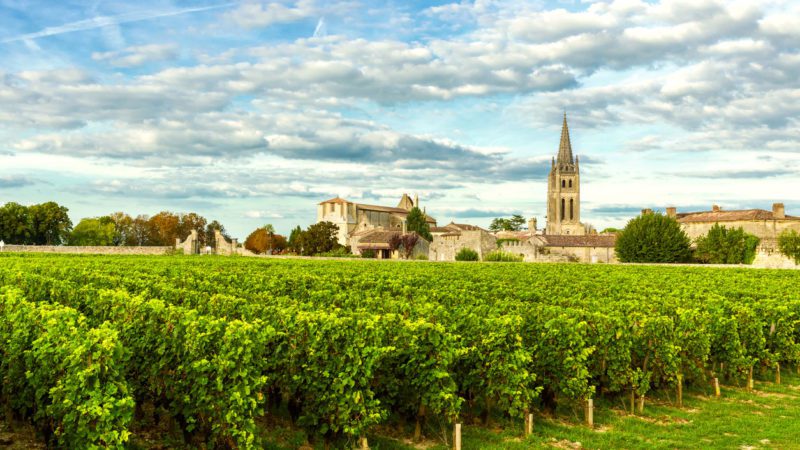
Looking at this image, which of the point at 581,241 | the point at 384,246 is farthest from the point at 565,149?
the point at 384,246

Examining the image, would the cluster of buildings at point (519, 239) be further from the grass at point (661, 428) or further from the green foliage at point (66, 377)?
the green foliage at point (66, 377)

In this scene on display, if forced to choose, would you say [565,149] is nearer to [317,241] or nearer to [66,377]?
[317,241]

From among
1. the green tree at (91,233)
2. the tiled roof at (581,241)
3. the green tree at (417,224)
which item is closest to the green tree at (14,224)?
the green tree at (91,233)

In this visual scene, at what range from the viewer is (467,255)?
73.9 meters

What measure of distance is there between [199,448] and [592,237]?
8598 cm

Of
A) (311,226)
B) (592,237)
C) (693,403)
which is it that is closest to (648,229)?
(592,237)

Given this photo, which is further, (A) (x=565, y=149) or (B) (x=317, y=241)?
(A) (x=565, y=149)

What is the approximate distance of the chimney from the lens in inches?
3593

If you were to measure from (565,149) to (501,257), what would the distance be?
92542 mm

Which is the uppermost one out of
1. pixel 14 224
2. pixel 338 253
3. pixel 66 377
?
pixel 14 224

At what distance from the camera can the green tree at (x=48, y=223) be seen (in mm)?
94812

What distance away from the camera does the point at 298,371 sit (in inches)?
414

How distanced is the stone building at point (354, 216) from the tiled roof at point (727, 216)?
4833 cm

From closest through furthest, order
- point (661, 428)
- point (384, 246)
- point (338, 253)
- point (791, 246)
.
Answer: point (661, 428), point (791, 246), point (338, 253), point (384, 246)
